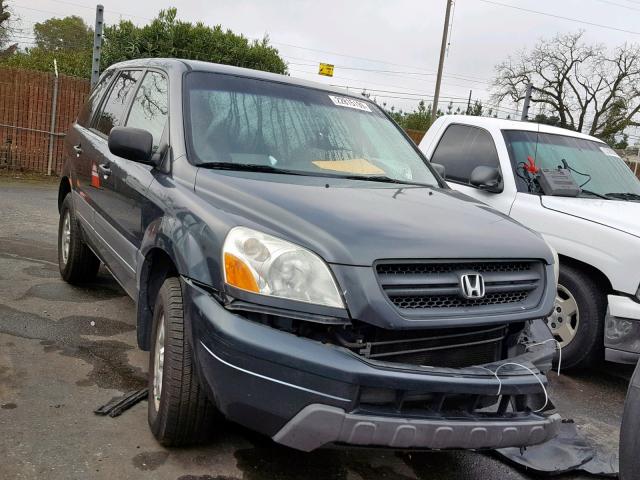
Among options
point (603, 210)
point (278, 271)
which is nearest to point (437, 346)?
point (278, 271)

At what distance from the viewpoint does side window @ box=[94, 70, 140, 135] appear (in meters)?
4.37

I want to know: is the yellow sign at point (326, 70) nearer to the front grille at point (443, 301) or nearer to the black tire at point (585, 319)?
the black tire at point (585, 319)

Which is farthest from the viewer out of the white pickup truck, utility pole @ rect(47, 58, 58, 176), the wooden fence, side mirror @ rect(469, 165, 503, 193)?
utility pole @ rect(47, 58, 58, 176)

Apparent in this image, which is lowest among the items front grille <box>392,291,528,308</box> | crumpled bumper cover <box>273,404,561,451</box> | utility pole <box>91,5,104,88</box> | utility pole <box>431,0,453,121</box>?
crumpled bumper cover <box>273,404,561,451</box>

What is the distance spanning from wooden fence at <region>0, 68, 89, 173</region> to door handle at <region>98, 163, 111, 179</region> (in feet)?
32.9

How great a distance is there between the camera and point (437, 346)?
102 inches

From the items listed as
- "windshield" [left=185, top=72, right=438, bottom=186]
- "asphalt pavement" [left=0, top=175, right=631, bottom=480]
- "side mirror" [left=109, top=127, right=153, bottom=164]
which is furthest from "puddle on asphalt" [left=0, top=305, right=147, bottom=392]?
"windshield" [left=185, top=72, right=438, bottom=186]

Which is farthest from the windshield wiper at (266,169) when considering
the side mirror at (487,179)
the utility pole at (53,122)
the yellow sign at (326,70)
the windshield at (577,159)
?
the yellow sign at (326,70)

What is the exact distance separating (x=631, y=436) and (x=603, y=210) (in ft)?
8.74

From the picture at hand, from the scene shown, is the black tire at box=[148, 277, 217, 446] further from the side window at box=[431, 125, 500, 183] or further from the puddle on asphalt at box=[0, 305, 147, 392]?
the side window at box=[431, 125, 500, 183]

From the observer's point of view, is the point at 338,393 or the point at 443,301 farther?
the point at 443,301

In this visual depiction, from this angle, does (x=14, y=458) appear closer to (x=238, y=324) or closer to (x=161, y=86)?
(x=238, y=324)

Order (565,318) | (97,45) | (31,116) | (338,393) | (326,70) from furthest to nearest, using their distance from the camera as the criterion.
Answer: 1. (326,70)
2. (31,116)
3. (97,45)
4. (565,318)
5. (338,393)

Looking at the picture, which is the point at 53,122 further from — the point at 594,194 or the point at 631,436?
the point at 631,436
